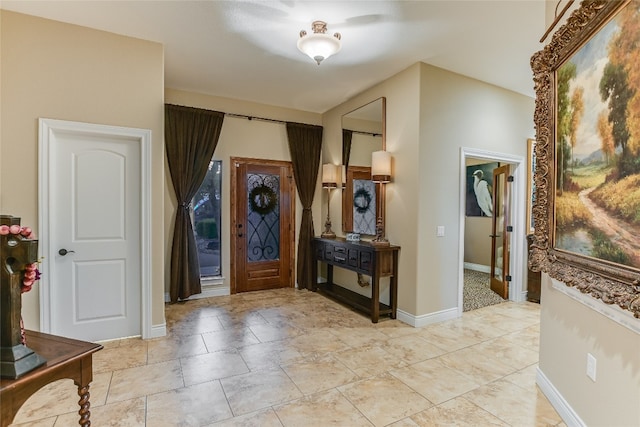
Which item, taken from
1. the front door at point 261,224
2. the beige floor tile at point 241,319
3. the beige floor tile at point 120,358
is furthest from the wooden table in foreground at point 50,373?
the front door at point 261,224

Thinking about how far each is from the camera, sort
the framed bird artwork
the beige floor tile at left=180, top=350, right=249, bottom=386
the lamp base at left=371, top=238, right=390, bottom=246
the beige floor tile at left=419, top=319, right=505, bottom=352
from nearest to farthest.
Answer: the beige floor tile at left=180, top=350, right=249, bottom=386, the beige floor tile at left=419, top=319, right=505, bottom=352, the lamp base at left=371, top=238, right=390, bottom=246, the framed bird artwork

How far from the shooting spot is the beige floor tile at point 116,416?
6.58 feet

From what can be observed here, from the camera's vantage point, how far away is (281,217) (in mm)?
5379

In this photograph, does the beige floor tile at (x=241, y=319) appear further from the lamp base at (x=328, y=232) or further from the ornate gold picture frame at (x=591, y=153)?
the ornate gold picture frame at (x=591, y=153)

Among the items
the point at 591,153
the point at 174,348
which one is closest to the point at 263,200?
the point at 174,348

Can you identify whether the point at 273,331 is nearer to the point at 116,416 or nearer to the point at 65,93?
the point at 116,416

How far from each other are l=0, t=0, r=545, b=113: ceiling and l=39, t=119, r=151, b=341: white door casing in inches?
39.3

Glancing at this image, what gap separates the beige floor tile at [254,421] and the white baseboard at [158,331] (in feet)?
5.51

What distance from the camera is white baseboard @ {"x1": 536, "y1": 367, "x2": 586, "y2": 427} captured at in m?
1.96

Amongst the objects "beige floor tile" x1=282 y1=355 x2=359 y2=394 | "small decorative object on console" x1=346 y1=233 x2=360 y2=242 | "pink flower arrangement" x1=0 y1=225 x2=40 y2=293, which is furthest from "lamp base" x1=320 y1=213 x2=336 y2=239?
"pink flower arrangement" x1=0 y1=225 x2=40 y2=293

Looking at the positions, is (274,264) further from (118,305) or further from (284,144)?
(118,305)

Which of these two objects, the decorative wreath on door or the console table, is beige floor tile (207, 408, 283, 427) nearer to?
the console table

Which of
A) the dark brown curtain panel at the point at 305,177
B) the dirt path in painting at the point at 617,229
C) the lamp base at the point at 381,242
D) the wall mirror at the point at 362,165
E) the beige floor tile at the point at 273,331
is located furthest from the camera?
the dark brown curtain panel at the point at 305,177

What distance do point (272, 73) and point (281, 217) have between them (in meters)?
2.28
